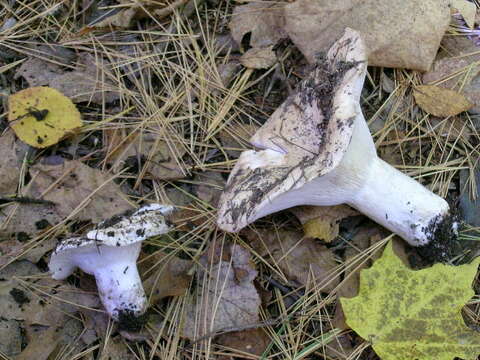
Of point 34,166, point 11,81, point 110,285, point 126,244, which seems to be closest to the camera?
point 126,244

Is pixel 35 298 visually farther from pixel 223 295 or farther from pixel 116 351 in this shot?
pixel 223 295

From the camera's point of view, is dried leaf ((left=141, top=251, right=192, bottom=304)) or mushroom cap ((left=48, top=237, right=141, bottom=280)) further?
dried leaf ((left=141, top=251, right=192, bottom=304))

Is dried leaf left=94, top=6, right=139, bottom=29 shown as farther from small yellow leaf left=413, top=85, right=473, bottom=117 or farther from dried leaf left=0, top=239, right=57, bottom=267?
small yellow leaf left=413, top=85, right=473, bottom=117

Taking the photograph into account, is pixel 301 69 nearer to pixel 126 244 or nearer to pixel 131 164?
pixel 131 164

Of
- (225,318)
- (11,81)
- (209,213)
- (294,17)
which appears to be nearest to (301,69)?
(294,17)

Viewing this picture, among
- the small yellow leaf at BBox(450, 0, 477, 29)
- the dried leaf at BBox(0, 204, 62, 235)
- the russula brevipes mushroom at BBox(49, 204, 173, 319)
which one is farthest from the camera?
the small yellow leaf at BBox(450, 0, 477, 29)

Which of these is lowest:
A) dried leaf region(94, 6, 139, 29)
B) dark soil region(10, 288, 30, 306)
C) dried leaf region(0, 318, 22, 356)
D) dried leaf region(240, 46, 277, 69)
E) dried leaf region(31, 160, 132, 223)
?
dried leaf region(0, 318, 22, 356)

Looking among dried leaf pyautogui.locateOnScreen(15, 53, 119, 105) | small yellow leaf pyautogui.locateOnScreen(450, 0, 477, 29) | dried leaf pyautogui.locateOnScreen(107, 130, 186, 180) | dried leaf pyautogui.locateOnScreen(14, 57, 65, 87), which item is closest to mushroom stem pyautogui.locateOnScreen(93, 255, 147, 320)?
dried leaf pyautogui.locateOnScreen(107, 130, 186, 180)
